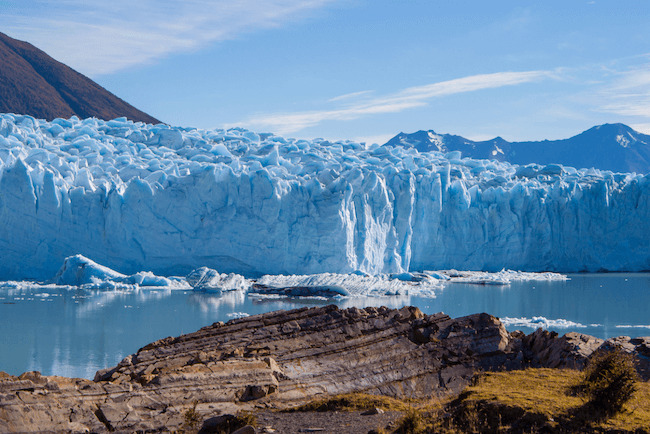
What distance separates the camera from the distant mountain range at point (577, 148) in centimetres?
7712

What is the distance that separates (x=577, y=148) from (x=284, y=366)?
270ft

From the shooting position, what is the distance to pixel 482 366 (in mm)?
7219

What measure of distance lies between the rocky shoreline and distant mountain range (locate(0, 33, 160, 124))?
2003 inches

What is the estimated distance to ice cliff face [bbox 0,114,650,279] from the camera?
2341 cm

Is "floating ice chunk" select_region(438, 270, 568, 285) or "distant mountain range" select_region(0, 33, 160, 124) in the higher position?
"distant mountain range" select_region(0, 33, 160, 124)

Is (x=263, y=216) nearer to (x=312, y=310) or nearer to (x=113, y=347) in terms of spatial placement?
(x=113, y=347)

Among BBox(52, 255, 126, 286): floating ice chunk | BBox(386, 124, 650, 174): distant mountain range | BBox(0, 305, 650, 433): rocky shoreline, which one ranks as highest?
BBox(386, 124, 650, 174): distant mountain range

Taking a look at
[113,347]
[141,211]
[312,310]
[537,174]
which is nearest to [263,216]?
[141,211]

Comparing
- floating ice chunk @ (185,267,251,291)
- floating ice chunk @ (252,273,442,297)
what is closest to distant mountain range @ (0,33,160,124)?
floating ice chunk @ (185,267,251,291)

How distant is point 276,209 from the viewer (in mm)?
24641

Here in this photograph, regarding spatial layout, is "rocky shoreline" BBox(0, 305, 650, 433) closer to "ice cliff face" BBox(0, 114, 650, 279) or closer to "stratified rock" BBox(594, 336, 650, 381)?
"stratified rock" BBox(594, 336, 650, 381)

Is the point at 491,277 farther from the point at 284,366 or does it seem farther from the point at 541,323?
the point at 284,366

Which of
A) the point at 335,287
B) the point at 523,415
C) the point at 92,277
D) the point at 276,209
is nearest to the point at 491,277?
the point at 335,287

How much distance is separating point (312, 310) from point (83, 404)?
354cm
